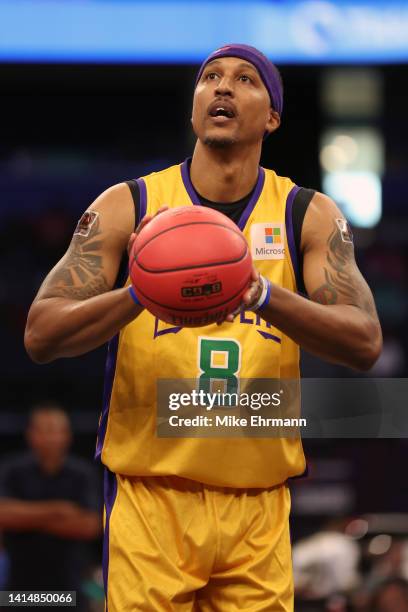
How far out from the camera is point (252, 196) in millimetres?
3900

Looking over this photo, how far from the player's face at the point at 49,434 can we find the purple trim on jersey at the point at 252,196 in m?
3.44

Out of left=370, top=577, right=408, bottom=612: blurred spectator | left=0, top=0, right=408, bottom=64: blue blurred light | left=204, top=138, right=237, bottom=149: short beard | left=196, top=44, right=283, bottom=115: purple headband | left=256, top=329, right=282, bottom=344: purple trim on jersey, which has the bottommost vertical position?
left=370, top=577, right=408, bottom=612: blurred spectator

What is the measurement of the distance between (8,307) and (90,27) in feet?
9.93

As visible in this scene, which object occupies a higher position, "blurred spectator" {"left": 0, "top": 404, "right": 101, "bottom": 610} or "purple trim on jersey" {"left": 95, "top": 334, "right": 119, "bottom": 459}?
"purple trim on jersey" {"left": 95, "top": 334, "right": 119, "bottom": 459}

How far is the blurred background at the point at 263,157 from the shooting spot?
28.2 ft

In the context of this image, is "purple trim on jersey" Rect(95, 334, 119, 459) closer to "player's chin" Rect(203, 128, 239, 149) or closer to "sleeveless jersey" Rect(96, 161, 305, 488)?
"sleeveless jersey" Rect(96, 161, 305, 488)

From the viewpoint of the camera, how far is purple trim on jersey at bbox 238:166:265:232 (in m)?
3.81

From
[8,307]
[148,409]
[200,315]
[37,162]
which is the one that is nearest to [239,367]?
[148,409]

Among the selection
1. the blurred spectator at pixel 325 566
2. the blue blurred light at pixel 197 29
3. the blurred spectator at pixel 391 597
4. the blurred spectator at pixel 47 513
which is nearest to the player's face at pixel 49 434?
the blurred spectator at pixel 47 513

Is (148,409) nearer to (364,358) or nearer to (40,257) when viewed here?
(364,358)

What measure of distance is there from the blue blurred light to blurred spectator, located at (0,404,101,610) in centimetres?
440

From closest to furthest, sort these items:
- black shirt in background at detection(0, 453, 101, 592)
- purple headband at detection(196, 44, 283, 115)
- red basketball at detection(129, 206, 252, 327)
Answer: red basketball at detection(129, 206, 252, 327) → purple headband at detection(196, 44, 283, 115) → black shirt in background at detection(0, 453, 101, 592)

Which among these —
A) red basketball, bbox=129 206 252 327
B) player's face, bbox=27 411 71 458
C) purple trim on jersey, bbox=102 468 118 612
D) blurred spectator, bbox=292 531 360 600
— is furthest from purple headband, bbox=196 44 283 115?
player's face, bbox=27 411 71 458

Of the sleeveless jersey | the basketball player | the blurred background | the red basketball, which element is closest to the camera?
the red basketball
